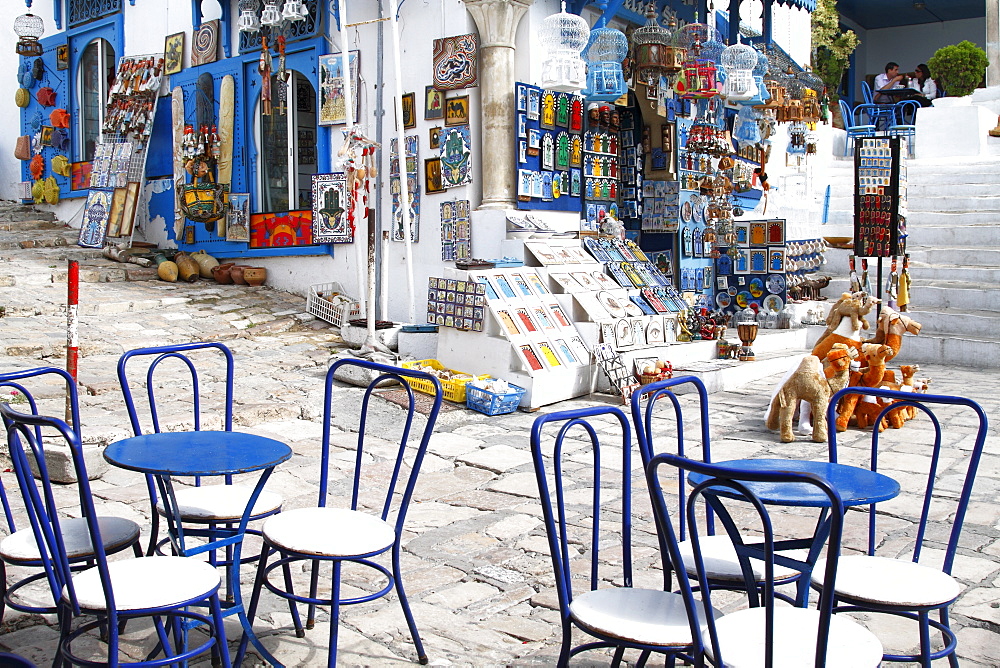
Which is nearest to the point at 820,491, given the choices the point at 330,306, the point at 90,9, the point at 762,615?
the point at 762,615

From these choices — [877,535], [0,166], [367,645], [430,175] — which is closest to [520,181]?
[430,175]

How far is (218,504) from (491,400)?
3935 mm

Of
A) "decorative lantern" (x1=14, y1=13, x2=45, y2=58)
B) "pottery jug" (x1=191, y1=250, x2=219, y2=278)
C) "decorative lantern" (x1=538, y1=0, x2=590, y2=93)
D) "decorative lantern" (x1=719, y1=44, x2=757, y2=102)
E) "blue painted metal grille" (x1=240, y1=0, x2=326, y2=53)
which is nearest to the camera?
"decorative lantern" (x1=538, y1=0, x2=590, y2=93)

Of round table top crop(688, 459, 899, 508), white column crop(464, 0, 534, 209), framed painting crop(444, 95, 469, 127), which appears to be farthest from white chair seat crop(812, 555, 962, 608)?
framed painting crop(444, 95, 469, 127)

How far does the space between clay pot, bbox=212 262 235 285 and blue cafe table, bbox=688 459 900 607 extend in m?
9.18

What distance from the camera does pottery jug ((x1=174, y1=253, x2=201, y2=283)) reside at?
436 inches

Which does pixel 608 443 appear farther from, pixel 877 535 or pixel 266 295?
pixel 266 295

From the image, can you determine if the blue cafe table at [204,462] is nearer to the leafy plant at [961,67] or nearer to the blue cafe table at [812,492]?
the blue cafe table at [812,492]

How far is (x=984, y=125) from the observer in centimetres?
1730

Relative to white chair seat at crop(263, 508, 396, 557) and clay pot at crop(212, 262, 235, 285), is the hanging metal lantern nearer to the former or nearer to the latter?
clay pot at crop(212, 262, 235, 285)

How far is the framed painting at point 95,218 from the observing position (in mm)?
11914

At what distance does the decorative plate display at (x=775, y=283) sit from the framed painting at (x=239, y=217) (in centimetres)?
617

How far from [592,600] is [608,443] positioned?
379cm

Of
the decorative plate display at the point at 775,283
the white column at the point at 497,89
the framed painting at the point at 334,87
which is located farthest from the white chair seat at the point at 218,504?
the decorative plate display at the point at 775,283
